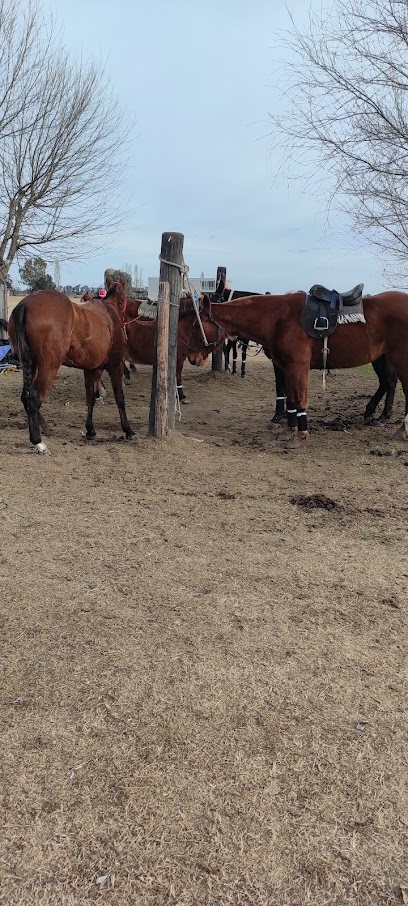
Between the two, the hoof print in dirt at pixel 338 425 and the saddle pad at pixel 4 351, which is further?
the saddle pad at pixel 4 351

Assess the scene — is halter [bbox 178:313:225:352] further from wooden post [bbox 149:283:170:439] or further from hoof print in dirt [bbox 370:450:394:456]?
hoof print in dirt [bbox 370:450:394:456]

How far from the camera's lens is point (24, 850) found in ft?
5.44

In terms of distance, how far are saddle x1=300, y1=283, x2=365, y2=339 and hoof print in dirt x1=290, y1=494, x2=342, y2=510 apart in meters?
2.42

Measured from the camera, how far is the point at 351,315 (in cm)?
670

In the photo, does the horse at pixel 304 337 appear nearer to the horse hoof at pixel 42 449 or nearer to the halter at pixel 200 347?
the halter at pixel 200 347

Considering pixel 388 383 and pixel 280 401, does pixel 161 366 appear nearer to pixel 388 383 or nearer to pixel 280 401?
pixel 280 401

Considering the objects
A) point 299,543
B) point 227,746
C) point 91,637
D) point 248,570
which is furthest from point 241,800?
point 299,543

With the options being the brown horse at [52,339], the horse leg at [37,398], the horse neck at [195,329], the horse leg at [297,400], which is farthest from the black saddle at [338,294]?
the horse leg at [37,398]

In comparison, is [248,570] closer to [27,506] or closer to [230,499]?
[230,499]

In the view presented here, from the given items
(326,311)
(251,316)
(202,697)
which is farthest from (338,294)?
(202,697)

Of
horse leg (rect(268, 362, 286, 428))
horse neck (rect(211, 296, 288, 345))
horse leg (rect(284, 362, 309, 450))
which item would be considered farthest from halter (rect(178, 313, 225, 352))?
horse leg (rect(284, 362, 309, 450))

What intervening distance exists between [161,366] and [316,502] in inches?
96.2

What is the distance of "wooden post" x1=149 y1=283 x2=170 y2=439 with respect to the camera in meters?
6.29

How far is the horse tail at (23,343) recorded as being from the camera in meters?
5.65
